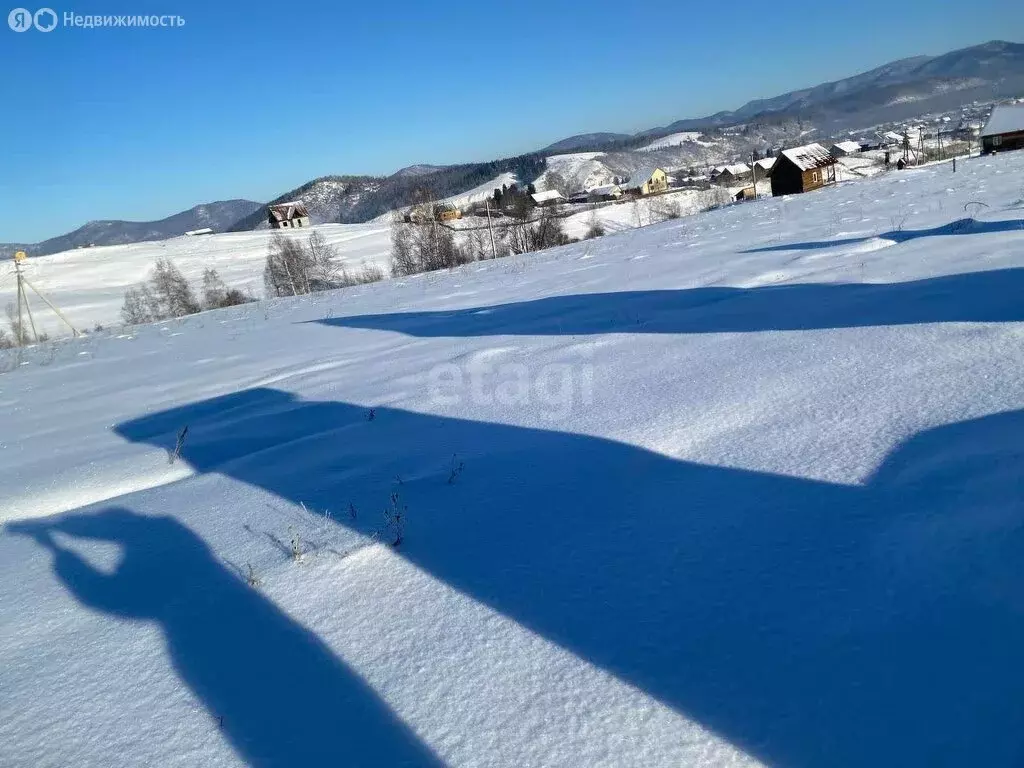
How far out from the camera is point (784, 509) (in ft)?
8.39

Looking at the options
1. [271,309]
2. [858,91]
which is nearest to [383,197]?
[271,309]

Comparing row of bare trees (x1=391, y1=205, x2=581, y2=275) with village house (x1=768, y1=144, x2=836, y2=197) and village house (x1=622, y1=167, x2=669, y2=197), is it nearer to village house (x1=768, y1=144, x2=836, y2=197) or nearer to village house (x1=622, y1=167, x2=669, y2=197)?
village house (x1=768, y1=144, x2=836, y2=197)

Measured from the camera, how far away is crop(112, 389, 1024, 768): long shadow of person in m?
1.61

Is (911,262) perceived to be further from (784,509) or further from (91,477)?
(91,477)

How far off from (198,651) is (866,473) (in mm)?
3034

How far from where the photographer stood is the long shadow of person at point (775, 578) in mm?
1609

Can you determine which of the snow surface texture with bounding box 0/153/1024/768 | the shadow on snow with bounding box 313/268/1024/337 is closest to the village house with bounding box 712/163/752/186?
the shadow on snow with bounding box 313/268/1024/337

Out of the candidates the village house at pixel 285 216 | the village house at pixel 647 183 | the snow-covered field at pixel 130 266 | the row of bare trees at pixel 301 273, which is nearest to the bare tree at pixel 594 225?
the snow-covered field at pixel 130 266

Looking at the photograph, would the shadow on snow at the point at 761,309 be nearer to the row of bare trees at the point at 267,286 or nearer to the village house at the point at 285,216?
the row of bare trees at the point at 267,286

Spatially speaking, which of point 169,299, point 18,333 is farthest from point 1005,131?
point 18,333

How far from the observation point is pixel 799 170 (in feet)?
115

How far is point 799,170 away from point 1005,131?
1463 centimetres

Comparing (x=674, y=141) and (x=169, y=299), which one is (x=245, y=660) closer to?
(x=169, y=299)

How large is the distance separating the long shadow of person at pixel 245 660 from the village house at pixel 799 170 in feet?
125
